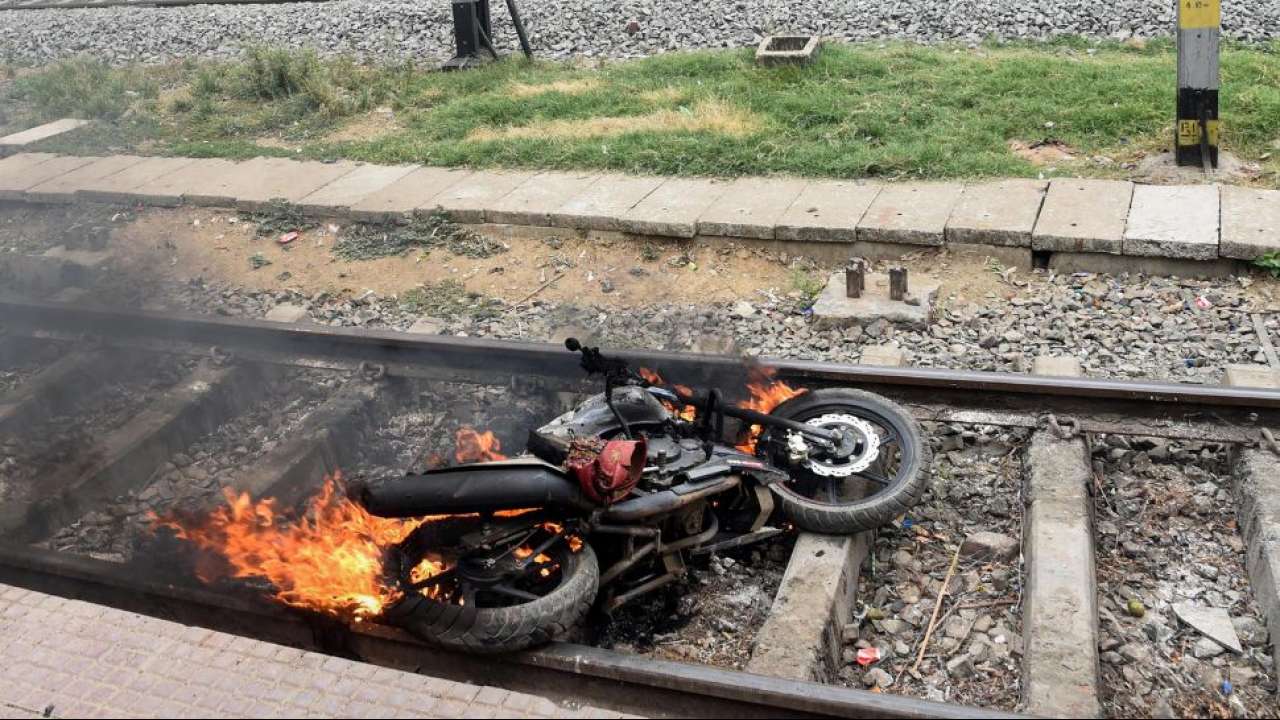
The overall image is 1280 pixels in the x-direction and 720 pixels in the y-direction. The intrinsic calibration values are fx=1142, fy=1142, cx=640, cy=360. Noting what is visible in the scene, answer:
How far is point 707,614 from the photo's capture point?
17.1 feet

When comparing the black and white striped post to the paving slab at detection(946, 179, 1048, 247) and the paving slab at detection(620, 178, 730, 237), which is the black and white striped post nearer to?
the paving slab at detection(946, 179, 1048, 247)

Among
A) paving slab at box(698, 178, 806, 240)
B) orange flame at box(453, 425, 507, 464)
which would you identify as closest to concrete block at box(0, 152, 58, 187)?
paving slab at box(698, 178, 806, 240)

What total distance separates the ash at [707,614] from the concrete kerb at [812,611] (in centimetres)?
15

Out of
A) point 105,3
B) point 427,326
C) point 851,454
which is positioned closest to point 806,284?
point 427,326

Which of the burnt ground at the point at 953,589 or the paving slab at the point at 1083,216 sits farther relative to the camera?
the paving slab at the point at 1083,216

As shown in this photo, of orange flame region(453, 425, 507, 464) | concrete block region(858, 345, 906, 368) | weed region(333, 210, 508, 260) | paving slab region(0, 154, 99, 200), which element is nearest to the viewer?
orange flame region(453, 425, 507, 464)

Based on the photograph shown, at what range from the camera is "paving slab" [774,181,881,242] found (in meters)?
8.65

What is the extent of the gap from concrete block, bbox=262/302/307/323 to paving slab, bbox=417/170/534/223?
1782mm

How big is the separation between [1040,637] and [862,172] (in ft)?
19.0

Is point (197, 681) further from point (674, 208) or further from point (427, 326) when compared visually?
point (674, 208)

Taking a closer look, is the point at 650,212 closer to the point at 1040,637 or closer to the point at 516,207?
the point at 516,207

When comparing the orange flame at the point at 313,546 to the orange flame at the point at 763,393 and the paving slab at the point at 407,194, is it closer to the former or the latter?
the orange flame at the point at 763,393

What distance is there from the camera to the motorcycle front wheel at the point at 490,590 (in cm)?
454

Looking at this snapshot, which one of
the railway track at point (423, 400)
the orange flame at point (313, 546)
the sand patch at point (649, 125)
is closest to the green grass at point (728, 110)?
the sand patch at point (649, 125)
